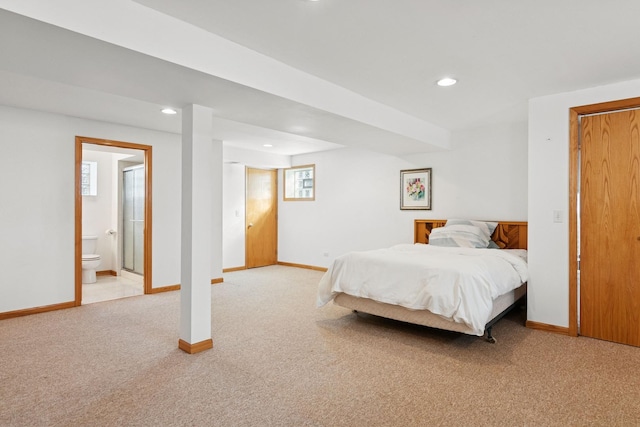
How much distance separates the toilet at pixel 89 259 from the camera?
5797 mm

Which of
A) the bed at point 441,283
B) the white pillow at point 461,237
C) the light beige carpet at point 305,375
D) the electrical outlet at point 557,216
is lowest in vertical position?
the light beige carpet at point 305,375

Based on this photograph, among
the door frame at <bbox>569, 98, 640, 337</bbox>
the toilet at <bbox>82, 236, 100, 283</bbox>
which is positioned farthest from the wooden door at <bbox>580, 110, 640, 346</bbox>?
the toilet at <bbox>82, 236, 100, 283</bbox>

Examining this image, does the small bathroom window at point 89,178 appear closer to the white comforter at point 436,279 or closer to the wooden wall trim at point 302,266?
the wooden wall trim at point 302,266

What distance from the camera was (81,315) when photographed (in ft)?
13.3

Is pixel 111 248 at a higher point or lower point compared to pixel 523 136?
lower

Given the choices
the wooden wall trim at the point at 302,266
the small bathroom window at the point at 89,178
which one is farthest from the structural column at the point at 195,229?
the small bathroom window at the point at 89,178

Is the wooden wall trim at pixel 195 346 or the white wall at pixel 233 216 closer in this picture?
the wooden wall trim at pixel 195 346

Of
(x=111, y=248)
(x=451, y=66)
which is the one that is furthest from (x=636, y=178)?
(x=111, y=248)

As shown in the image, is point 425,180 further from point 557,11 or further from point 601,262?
point 557,11

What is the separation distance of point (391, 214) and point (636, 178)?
3.15 meters

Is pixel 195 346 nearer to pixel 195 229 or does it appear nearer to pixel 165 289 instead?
pixel 195 229

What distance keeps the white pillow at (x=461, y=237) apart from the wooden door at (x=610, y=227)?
42.3 inches

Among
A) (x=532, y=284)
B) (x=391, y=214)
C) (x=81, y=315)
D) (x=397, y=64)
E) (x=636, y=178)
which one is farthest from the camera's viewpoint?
(x=391, y=214)

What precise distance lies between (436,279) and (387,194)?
9.70ft
